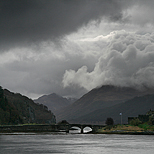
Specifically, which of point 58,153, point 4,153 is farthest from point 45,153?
point 4,153

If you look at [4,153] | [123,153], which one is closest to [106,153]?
[123,153]

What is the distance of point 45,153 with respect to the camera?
11131 cm

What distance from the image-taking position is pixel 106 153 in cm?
11056

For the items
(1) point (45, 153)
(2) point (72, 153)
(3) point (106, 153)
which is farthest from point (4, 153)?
(3) point (106, 153)

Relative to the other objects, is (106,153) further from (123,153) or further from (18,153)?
(18,153)

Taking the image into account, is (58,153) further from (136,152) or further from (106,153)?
(136,152)

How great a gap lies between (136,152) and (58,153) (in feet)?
90.6

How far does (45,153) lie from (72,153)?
31.0ft

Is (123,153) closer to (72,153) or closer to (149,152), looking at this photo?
(149,152)

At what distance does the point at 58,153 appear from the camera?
111062 mm

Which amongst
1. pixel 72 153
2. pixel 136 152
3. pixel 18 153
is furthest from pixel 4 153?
pixel 136 152

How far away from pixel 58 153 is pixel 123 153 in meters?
22.5

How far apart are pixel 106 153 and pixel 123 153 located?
5.88 m

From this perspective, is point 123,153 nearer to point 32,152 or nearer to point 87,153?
point 87,153
